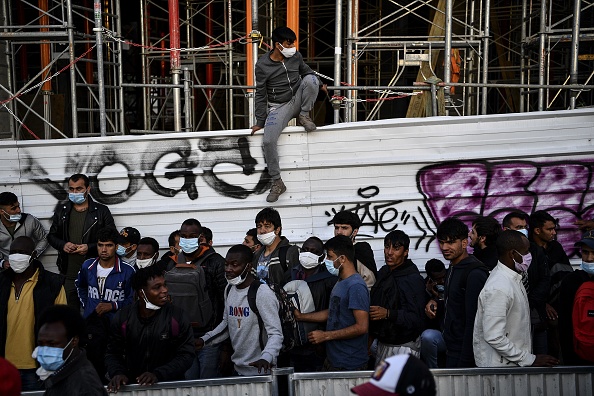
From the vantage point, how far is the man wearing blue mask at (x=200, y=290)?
5902mm

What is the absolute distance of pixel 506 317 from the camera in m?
4.84

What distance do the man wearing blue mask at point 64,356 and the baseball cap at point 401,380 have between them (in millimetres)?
1615

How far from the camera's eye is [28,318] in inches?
236

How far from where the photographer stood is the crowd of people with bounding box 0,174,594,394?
4883mm

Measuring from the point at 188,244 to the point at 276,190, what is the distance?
162 cm

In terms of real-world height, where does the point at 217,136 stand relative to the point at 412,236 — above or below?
above

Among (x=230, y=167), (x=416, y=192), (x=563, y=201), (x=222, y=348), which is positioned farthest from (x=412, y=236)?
(x=222, y=348)

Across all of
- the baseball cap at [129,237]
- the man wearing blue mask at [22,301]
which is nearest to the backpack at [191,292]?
the man wearing blue mask at [22,301]

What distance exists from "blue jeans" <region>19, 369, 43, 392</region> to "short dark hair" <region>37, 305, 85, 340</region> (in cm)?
238

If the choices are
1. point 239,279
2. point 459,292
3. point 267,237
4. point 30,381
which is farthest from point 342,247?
point 30,381

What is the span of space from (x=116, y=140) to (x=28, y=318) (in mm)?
2558

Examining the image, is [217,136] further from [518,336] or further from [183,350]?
[518,336]

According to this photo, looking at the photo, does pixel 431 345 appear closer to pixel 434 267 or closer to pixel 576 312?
pixel 434 267

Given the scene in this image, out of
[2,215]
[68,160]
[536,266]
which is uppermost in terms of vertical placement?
[68,160]
